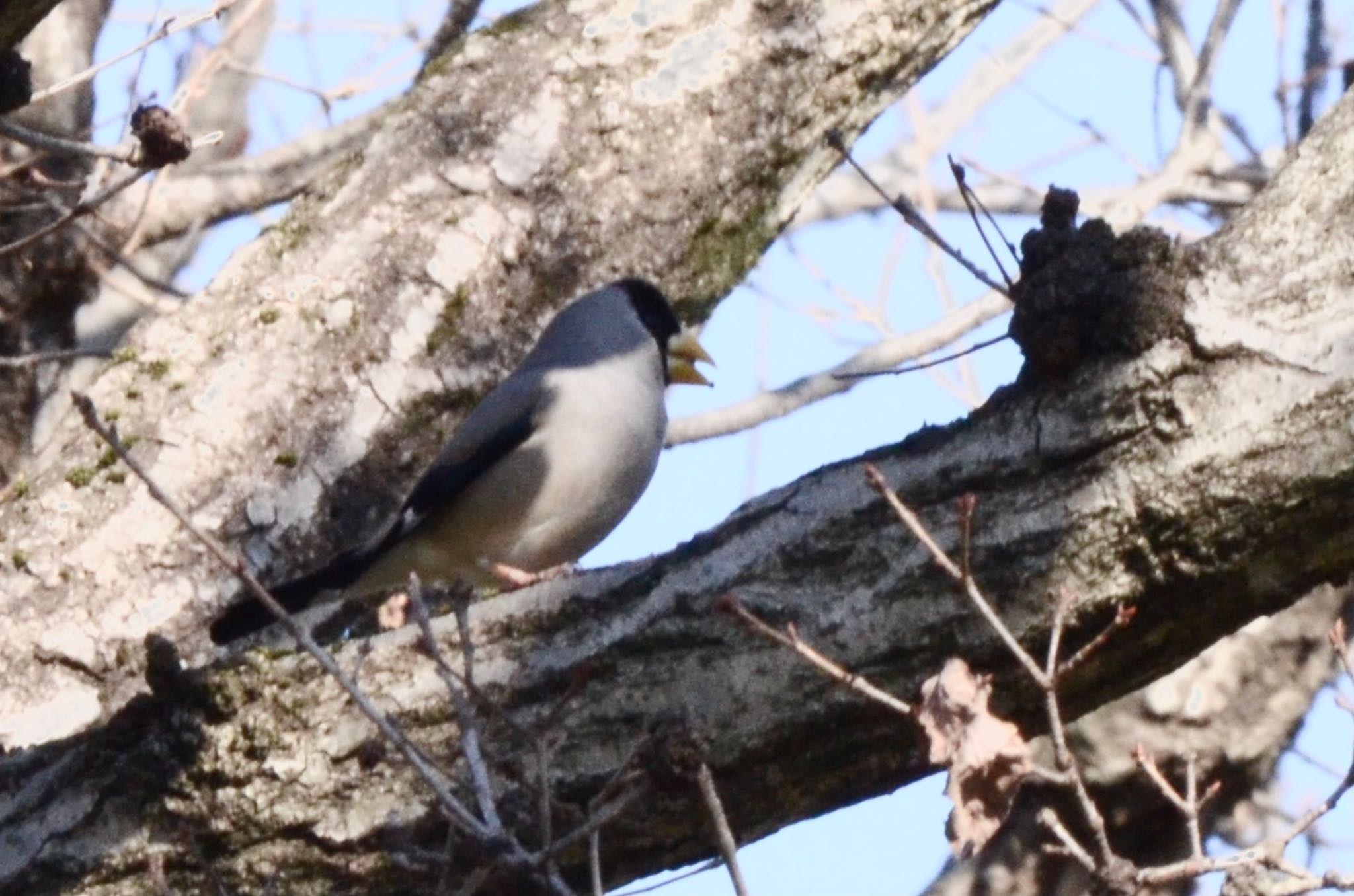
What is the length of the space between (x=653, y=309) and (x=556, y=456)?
1.80ft

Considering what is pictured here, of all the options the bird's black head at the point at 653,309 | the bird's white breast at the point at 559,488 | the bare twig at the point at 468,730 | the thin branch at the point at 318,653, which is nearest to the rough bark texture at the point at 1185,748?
the bird's white breast at the point at 559,488

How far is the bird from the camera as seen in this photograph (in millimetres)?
5008

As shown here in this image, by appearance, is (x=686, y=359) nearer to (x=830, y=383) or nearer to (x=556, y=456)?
(x=830, y=383)

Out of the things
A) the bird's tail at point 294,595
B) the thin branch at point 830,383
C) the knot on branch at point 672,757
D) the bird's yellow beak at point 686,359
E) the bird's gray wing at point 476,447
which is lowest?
the knot on branch at point 672,757

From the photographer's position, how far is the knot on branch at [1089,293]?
298cm

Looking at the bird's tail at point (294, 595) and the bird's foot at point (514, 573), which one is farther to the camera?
the bird's foot at point (514, 573)

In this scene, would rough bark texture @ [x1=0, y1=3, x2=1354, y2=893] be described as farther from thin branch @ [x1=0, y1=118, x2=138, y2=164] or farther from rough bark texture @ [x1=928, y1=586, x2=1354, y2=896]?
rough bark texture @ [x1=928, y1=586, x2=1354, y2=896]

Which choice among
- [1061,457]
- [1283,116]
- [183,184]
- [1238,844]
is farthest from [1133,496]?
[183,184]

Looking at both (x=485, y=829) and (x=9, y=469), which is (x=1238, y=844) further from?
(x=9, y=469)

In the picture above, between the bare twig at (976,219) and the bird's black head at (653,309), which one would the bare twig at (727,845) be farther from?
the bird's black head at (653,309)

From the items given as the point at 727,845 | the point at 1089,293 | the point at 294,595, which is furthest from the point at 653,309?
the point at 727,845

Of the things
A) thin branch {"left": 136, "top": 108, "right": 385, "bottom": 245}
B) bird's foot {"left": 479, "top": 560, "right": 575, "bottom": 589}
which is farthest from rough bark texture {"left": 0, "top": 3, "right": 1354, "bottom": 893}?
thin branch {"left": 136, "top": 108, "right": 385, "bottom": 245}

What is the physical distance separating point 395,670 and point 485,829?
0.76 metres

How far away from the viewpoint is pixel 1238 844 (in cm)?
510
